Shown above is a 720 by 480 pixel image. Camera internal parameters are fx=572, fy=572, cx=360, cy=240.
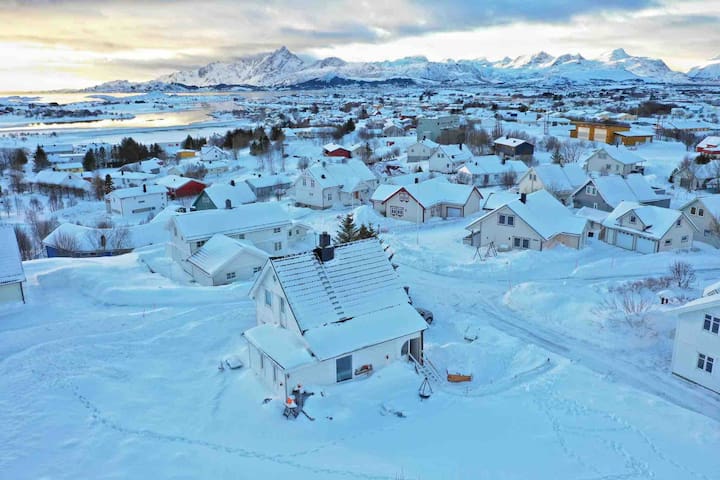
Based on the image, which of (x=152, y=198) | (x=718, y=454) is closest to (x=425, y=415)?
(x=718, y=454)

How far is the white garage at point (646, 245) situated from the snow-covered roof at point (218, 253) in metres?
22.7

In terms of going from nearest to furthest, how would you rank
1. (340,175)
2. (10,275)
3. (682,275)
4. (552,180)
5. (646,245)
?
(10,275)
(682,275)
(646,245)
(552,180)
(340,175)

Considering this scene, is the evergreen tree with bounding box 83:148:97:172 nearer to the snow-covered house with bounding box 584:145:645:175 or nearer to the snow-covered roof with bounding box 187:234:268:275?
the snow-covered roof with bounding box 187:234:268:275

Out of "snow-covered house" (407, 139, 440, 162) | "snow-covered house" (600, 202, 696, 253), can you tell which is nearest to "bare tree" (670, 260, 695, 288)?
"snow-covered house" (600, 202, 696, 253)

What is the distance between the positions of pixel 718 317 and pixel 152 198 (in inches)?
2040

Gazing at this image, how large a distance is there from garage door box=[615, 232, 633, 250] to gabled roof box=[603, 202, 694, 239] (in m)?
0.47

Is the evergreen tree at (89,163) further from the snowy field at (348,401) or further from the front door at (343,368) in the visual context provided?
the front door at (343,368)

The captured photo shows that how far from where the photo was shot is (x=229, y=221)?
34469 millimetres

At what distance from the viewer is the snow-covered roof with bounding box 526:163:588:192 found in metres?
50.6

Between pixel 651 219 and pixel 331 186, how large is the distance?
2750cm

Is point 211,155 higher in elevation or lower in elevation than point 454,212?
higher

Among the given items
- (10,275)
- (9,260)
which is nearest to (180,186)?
(9,260)

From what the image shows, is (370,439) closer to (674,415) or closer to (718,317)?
(674,415)

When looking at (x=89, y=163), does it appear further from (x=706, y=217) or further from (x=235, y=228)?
(x=706, y=217)
